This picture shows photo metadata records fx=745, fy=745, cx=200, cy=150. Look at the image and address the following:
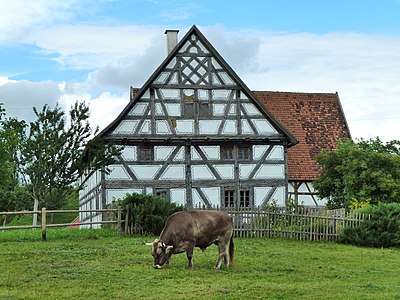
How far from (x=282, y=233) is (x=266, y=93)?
17.5 metres

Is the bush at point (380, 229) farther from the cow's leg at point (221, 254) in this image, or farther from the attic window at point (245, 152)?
the attic window at point (245, 152)

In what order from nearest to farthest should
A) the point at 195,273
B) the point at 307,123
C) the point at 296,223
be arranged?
the point at 195,273 → the point at 296,223 → the point at 307,123

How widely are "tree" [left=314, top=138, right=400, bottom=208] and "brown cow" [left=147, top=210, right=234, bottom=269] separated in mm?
17877

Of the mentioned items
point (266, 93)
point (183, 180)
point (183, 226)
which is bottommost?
point (183, 226)

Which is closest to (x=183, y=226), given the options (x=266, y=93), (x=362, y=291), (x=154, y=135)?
(x=362, y=291)

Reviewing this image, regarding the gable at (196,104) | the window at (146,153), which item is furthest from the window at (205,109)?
the window at (146,153)

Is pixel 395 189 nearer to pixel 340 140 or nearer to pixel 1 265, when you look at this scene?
pixel 340 140

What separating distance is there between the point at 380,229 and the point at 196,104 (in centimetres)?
1362

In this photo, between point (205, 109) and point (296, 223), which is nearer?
point (296, 223)

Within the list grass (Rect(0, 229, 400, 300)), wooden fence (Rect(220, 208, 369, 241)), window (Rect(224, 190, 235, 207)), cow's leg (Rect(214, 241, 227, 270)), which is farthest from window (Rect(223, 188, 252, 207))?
cow's leg (Rect(214, 241, 227, 270))

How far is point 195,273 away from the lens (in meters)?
17.0

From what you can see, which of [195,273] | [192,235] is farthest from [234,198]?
[195,273]

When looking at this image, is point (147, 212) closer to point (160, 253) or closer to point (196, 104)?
point (160, 253)

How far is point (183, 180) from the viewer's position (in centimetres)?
3762
